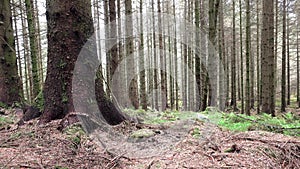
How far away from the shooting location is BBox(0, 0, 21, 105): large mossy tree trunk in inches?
239

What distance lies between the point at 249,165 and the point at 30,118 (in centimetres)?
298

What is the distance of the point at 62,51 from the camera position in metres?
3.33

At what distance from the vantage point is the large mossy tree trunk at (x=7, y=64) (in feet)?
19.9

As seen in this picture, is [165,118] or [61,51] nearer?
[61,51]

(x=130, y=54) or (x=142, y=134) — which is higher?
(x=130, y=54)

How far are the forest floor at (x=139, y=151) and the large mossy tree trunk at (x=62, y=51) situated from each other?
0.30 m

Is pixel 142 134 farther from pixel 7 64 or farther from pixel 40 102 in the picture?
pixel 7 64

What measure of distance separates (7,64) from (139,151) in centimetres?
513

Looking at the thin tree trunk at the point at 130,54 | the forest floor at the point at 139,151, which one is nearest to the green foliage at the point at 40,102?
the forest floor at the point at 139,151

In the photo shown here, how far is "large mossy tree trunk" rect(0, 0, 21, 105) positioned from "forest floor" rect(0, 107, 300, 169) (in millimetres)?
3356

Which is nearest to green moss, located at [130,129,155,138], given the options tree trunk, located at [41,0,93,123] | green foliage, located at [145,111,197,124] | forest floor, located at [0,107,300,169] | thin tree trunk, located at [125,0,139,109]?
forest floor, located at [0,107,300,169]

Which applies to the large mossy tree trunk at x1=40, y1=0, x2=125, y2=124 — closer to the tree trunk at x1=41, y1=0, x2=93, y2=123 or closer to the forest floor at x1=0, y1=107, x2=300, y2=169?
the tree trunk at x1=41, y1=0, x2=93, y2=123

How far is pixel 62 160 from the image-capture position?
7.02 ft

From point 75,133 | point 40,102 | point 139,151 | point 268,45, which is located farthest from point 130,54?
point 139,151
